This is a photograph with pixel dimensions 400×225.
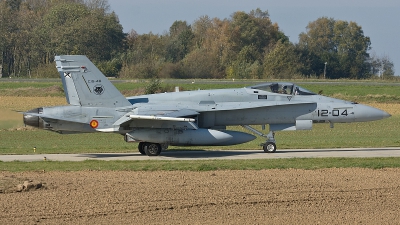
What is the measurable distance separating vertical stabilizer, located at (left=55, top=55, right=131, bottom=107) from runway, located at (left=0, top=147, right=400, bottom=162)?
184cm

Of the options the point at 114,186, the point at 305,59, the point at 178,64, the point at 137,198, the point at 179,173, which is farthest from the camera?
the point at 305,59

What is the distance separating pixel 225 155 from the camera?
22547 millimetres

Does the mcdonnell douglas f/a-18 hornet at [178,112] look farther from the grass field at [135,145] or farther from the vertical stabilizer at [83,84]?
the grass field at [135,145]

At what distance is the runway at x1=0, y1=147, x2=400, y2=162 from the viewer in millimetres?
21734

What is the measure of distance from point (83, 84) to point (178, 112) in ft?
10.7

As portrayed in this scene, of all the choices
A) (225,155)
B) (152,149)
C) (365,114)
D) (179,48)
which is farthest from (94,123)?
(179,48)

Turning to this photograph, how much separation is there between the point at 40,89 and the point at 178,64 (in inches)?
980

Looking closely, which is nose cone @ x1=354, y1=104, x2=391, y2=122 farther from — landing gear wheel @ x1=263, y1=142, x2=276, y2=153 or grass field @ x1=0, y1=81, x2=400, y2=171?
landing gear wheel @ x1=263, y1=142, x2=276, y2=153

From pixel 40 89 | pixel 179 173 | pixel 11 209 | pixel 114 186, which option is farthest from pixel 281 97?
pixel 40 89

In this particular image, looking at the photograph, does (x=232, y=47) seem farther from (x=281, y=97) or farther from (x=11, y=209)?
(x=11, y=209)

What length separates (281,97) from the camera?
23078 mm

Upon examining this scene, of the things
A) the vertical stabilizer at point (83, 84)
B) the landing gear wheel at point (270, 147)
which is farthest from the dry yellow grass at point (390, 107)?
the vertical stabilizer at point (83, 84)

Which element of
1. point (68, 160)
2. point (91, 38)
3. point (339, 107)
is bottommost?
point (68, 160)

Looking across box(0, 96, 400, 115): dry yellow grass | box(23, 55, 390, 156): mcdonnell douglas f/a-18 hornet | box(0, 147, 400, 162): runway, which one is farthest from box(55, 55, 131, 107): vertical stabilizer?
box(0, 96, 400, 115): dry yellow grass
